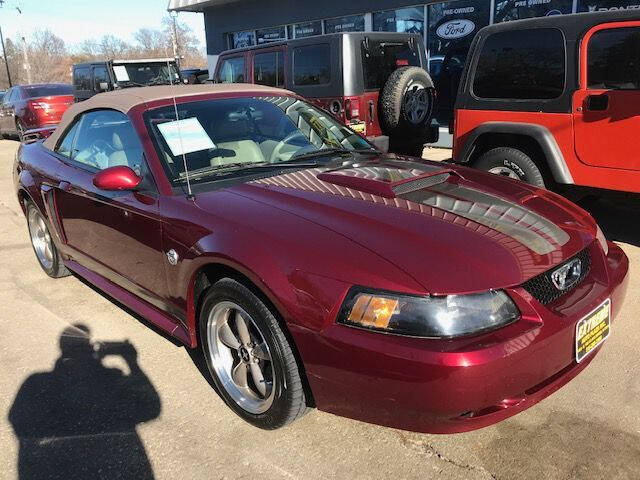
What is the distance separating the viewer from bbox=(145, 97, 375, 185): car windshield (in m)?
3.08

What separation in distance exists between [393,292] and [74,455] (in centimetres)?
169

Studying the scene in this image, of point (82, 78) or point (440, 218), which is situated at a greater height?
point (82, 78)

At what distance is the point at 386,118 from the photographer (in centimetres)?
703

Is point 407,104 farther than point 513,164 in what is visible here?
Yes

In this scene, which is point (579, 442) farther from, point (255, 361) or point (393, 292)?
point (255, 361)

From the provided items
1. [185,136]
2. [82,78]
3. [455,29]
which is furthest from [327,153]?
[82,78]

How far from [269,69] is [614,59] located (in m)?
5.01

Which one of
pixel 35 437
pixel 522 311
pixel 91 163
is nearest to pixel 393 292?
pixel 522 311

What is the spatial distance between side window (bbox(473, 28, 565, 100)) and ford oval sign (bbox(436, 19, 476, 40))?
6291 mm

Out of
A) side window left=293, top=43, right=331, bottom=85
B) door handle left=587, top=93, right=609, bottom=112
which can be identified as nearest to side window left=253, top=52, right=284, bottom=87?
side window left=293, top=43, right=331, bottom=85

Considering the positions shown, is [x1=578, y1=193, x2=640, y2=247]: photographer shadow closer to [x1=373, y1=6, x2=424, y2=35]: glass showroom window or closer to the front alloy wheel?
the front alloy wheel

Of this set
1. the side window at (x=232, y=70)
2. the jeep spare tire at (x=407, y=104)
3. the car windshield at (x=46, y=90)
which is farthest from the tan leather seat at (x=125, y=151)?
the car windshield at (x=46, y=90)

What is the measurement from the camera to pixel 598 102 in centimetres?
444

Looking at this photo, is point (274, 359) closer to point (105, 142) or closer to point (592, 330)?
point (592, 330)
